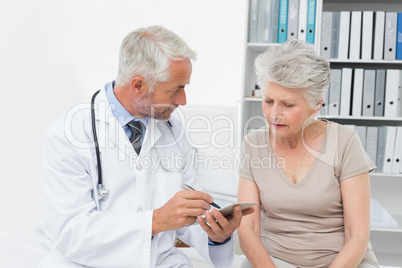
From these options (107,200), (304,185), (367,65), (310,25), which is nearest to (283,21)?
(310,25)

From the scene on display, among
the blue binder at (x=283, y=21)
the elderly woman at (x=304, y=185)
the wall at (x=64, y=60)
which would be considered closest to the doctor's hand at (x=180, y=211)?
the elderly woman at (x=304, y=185)

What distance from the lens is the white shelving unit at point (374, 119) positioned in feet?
8.64

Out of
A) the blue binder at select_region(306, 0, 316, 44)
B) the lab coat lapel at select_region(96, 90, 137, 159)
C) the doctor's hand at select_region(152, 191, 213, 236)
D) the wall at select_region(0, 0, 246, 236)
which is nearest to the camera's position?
the doctor's hand at select_region(152, 191, 213, 236)

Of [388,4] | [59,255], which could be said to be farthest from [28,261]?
[388,4]

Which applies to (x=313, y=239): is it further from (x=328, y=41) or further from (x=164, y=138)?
(x=328, y=41)

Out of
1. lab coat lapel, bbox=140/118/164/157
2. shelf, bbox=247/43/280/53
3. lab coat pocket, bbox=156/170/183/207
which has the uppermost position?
shelf, bbox=247/43/280/53

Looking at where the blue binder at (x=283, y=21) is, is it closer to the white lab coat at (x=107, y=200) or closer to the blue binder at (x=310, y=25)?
the blue binder at (x=310, y=25)

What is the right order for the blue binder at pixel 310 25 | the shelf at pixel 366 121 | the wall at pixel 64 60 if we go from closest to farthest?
the blue binder at pixel 310 25, the shelf at pixel 366 121, the wall at pixel 64 60

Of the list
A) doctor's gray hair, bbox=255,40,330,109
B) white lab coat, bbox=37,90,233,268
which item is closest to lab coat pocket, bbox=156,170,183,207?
white lab coat, bbox=37,90,233,268

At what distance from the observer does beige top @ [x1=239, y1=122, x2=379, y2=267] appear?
1405 mm

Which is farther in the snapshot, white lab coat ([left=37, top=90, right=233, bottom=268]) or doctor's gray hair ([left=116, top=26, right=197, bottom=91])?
doctor's gray hair ([left=116, top=26, right=197, bottom=91])

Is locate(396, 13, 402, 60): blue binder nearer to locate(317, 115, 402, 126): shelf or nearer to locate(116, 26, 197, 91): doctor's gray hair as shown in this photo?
locate(317, 115, 402, 126): shelf

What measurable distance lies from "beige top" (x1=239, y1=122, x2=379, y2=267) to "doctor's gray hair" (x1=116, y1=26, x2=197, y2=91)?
436mm

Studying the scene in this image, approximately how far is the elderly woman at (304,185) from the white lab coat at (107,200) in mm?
228
